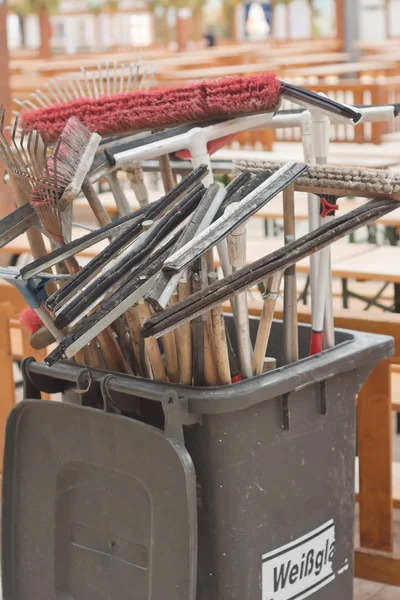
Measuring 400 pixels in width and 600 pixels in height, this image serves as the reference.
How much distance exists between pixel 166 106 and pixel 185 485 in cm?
79

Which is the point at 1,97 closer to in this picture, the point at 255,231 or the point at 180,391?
the point at 180,391

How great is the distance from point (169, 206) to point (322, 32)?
21.5 metres

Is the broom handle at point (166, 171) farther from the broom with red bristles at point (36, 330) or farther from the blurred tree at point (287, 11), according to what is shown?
the blurred tree at point (287, 11)

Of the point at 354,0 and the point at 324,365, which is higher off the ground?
the point at 354,0

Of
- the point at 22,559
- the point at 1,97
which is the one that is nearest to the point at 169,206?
the point at 22,559

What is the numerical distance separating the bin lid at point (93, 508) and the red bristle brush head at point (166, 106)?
0.60 metres

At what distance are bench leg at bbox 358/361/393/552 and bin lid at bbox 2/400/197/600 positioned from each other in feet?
2.42

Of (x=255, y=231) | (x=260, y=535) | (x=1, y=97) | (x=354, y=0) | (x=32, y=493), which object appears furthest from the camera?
(x=354, y=0)

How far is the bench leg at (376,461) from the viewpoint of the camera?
2.29 m

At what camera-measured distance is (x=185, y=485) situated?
168cm

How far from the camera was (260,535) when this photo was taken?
5.93ft

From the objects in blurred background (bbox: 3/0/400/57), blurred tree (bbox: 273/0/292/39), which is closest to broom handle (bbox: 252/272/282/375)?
blurred background (bbox: 3/0/400/57)

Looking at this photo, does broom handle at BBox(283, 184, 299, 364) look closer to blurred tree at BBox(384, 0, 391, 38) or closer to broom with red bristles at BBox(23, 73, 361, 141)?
broom with red bristles at BBox(23, 73, 361, 141)

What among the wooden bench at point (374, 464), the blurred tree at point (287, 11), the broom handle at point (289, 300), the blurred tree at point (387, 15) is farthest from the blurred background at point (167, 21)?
the broom handle at point (289, 300)
